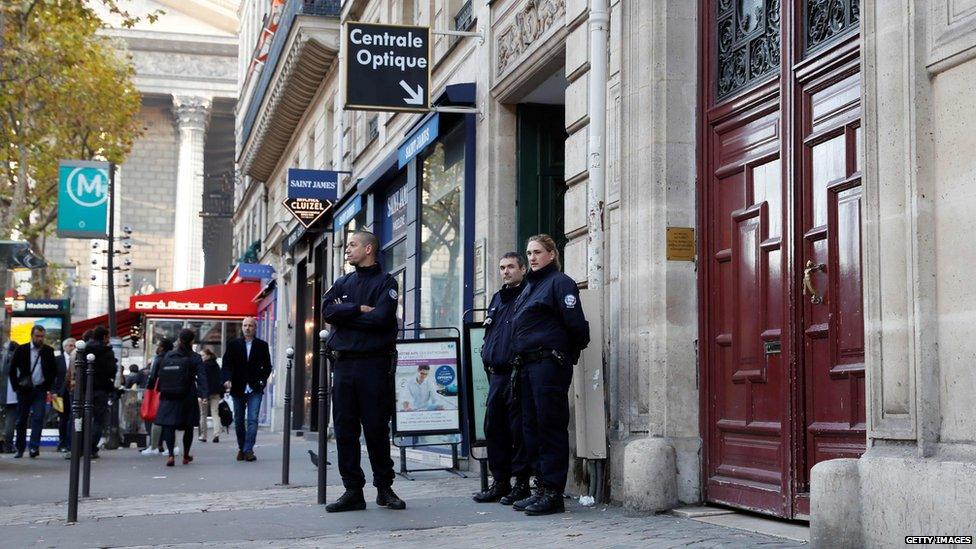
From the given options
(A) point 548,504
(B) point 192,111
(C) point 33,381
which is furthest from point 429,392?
(B) point 192,111

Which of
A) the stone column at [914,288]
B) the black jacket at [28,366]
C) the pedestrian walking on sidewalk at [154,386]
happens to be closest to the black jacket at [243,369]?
the pedestrian walking on sidewalk at [154,386]

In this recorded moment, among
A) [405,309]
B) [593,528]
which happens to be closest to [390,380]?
[593,528]

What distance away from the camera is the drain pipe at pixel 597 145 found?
9.80 meters

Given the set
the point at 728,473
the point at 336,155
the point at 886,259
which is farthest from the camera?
the point at 336,155

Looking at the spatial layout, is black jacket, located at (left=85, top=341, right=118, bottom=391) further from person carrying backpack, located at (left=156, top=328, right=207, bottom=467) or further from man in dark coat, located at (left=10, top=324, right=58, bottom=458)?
person carrying backpack, located at (left=156, top=328, right=207, bottom=467)

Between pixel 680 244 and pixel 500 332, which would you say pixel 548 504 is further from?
pixel 680 244

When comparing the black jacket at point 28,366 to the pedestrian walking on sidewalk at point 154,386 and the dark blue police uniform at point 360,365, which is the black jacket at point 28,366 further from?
the dark blue police uniform at point 360,365

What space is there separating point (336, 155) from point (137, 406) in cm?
605

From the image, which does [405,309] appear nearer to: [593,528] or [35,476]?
[35,476]

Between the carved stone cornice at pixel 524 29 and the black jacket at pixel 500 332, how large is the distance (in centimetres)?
279

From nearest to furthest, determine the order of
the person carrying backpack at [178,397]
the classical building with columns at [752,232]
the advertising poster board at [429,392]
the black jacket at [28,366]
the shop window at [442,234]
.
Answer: the classical building with columns at [752,232] < the advertising poster board at [429,392] < the shop window at [442,234] < the person carrying backpack at [178,397] < the black jacket at [28,366]

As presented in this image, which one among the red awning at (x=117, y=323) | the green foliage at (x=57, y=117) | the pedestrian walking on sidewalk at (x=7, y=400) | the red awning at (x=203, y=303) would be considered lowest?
the pedestrian walking on sidewalk at (x=7, y=400)

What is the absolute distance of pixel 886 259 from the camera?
6250mm

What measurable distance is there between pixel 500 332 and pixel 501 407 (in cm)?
58
